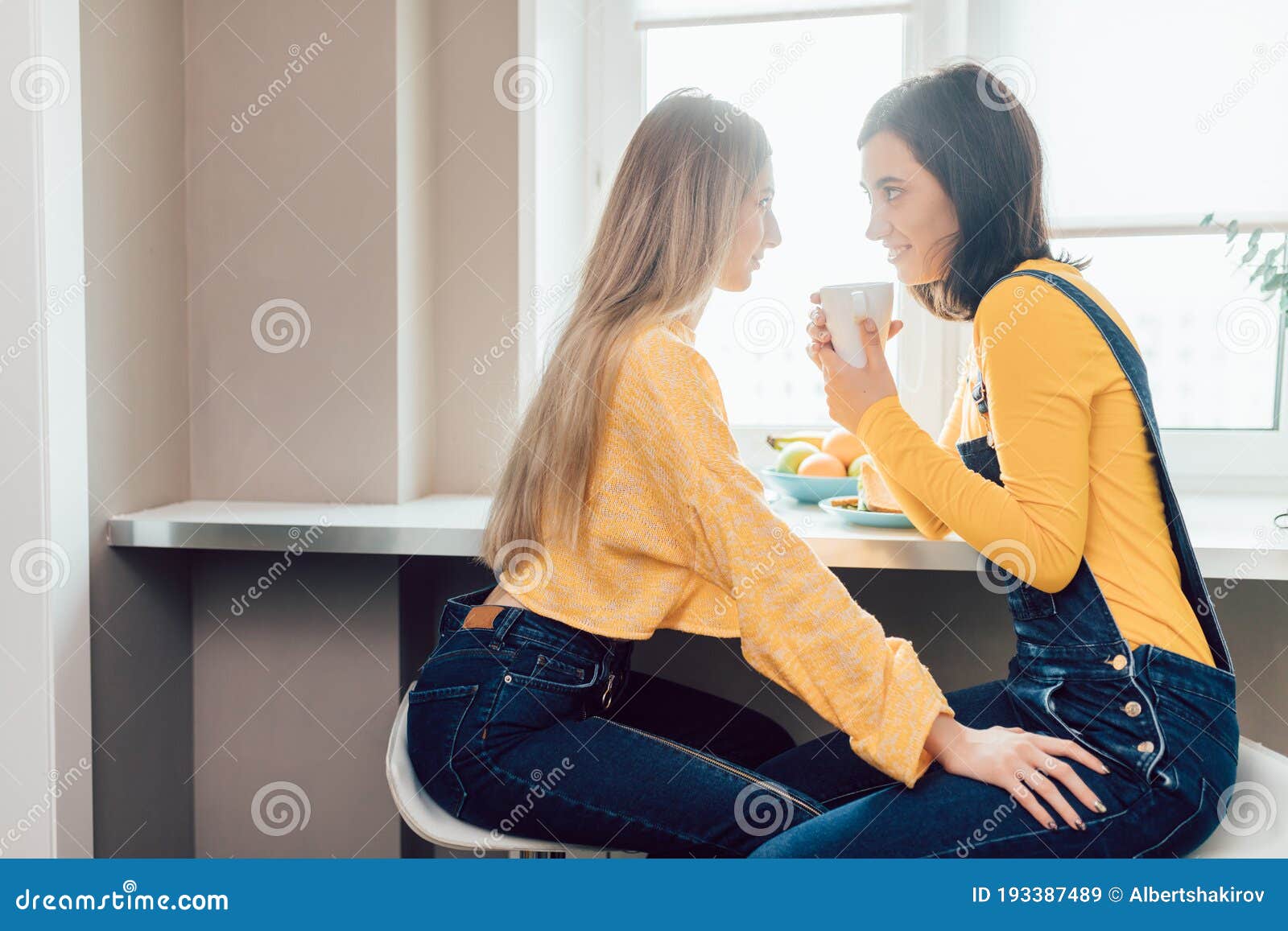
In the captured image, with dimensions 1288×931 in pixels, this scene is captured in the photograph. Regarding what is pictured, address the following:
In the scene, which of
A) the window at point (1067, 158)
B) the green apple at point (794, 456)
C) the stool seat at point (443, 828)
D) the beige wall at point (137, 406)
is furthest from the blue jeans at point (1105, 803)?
the beige wall at point (137, 406)

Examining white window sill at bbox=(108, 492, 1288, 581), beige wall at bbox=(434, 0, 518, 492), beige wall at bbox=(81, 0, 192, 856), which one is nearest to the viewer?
white window sill at bbox=(108, 492, 1288, 581)

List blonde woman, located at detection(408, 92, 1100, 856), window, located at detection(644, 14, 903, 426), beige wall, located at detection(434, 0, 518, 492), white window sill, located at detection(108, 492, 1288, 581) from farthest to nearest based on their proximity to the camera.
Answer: window, located at detection(644, 14, 903, 426)
beige wall, located at detection(434, 0, 518, 492)
white window sill, located at detection(108, 492, 1288, 581)
blonde woman, located at detection(408, 92, 1100, 856)

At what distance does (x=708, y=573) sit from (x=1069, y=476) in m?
0.34

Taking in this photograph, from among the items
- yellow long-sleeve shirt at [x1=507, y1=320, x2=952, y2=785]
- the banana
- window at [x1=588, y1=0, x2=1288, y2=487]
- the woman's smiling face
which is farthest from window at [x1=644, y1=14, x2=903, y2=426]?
yellow long-sleeve shirt at [x1=507, y1=320, x2=952, y2=785]

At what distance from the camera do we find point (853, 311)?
1.07 m

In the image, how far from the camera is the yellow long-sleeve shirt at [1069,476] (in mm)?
877

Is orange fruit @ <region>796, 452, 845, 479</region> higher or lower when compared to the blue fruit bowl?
higher

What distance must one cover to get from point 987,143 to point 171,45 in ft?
3.69

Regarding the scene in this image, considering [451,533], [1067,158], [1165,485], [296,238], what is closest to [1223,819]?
[1165,485]

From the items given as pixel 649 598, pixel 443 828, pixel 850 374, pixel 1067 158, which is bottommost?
pixel 443 828

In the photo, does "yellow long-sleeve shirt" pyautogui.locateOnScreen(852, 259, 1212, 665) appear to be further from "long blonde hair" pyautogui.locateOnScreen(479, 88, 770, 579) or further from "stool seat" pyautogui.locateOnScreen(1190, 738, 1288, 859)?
"long blonde hair" pyautogui.locateOnScreen(479, 88, 770, 579)

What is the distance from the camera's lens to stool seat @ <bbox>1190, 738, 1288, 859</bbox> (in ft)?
2.60

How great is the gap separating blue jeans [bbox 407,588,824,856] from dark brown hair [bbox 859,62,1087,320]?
55 centimetres

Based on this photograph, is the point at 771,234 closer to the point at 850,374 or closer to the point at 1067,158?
the point at 850,374
